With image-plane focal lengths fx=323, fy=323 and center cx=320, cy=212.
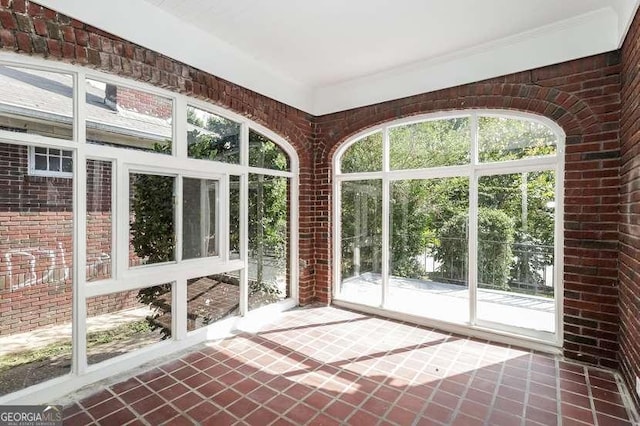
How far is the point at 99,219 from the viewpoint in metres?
2.77

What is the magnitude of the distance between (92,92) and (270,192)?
7.38 feet

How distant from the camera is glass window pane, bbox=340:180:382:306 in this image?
454cm

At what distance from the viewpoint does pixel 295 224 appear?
479cm

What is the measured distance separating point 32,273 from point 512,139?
463 centimetres

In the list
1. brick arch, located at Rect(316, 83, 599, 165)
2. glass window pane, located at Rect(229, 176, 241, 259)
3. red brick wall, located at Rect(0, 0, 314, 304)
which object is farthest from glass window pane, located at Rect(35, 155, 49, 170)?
brick arch, located at Rect(316, 83, 599, 165)

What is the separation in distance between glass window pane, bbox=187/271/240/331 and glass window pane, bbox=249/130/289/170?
145cm

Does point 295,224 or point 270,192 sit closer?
point 270,192

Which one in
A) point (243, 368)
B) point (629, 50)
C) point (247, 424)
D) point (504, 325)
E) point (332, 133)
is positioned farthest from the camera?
point (332, 133)

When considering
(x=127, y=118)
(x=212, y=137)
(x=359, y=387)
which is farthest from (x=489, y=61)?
(x=127, y=118)

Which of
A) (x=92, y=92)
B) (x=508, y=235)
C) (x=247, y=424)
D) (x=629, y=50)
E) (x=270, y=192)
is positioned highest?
(x=629, y=50)

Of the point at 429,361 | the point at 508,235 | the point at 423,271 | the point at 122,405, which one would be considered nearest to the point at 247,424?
the point at 122,405

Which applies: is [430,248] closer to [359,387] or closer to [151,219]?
[359,387]

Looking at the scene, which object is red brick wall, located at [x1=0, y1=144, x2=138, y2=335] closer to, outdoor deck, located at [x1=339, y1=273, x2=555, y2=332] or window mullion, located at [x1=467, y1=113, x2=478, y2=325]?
outdoor deck, located at [x1=339, y1=273, x2=555, y2=332]

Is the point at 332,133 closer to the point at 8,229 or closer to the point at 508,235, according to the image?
the point at 508,235
